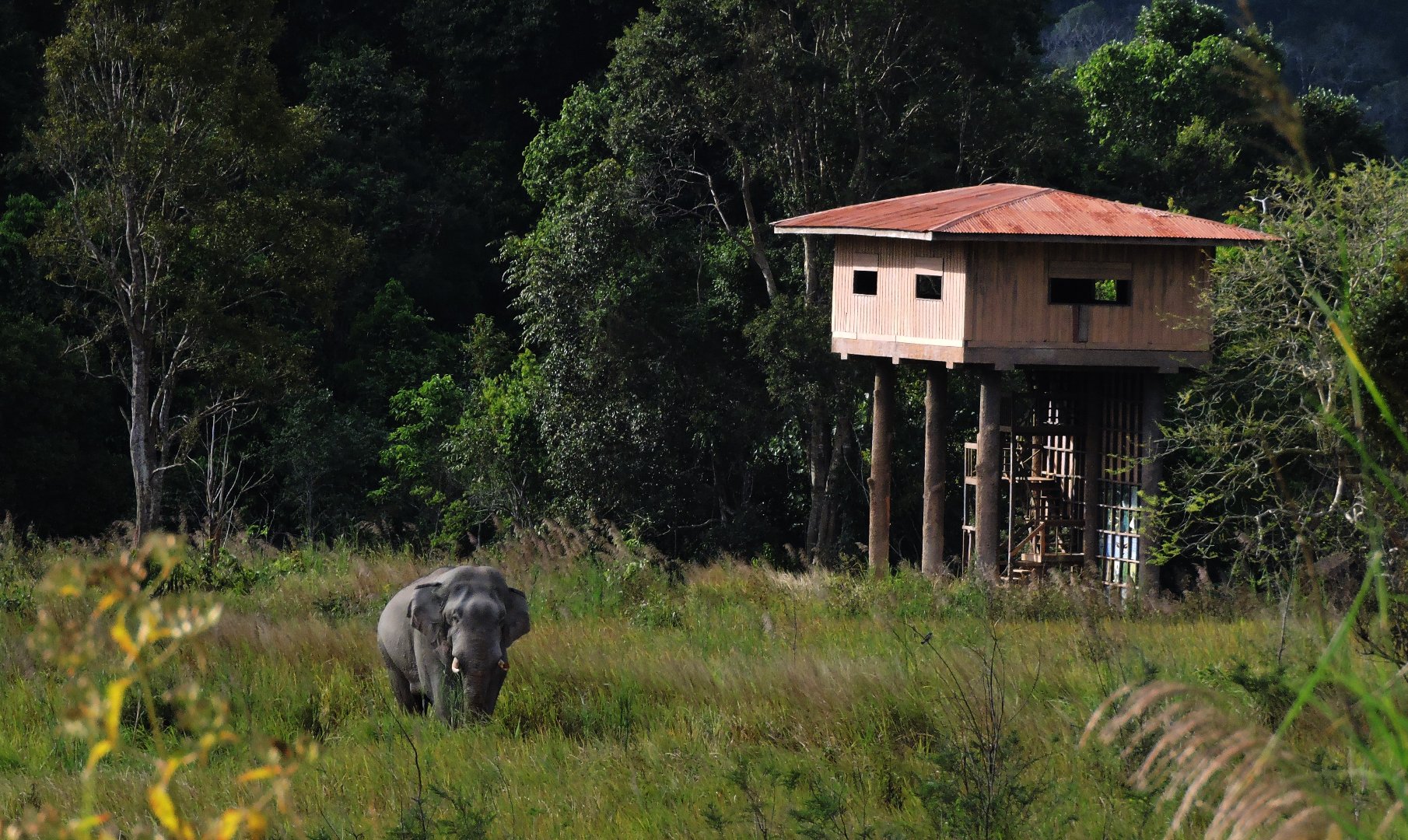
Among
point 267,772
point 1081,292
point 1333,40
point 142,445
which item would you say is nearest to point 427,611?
point 267,772

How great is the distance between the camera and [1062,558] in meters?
20.3

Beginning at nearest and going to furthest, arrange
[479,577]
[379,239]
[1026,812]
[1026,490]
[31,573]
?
[1026,812] → [479,577] → [31,573] → [1026,490] → [379,239]

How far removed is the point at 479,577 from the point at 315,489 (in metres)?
20.3

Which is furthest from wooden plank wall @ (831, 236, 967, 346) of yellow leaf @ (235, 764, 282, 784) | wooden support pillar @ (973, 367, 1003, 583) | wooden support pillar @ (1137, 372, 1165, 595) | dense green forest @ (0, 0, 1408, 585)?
yellow leaf @ (235, 764, 282, 784)

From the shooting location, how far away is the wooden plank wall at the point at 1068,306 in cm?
1762

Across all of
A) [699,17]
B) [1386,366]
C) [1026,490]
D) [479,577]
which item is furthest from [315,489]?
[1386,366]

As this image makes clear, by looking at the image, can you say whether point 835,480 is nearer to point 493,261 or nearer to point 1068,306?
point 493,261

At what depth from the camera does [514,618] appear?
364 inches

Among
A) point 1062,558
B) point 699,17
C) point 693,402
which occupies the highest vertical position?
point 699,17

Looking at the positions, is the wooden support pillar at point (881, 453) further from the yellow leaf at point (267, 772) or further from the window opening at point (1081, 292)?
the yellow leaf at point (267, 772)

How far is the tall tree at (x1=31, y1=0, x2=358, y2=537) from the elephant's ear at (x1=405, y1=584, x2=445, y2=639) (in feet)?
37.2

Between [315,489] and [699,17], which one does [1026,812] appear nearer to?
[699,17]

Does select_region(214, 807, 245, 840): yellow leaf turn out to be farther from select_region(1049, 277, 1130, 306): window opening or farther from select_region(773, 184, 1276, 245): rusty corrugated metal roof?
select_region(1049, 277, 1130, 306): window opening

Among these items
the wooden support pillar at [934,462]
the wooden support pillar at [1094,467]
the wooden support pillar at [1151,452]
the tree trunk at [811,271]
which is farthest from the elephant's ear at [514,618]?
the tree trunk at [811,271]
